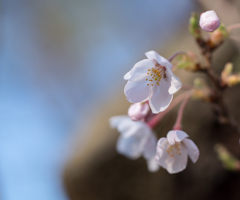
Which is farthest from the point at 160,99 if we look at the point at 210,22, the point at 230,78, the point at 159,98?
the point at 230,78

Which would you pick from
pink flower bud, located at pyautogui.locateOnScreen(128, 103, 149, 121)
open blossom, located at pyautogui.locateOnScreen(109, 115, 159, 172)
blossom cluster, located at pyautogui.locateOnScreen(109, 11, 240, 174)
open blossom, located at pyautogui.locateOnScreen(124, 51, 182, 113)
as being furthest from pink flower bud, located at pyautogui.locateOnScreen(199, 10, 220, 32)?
open blossom, located at pyautogui.locateOnScreen(109, 115, 159, 172)

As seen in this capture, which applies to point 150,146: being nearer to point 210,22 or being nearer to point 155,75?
point 155,75

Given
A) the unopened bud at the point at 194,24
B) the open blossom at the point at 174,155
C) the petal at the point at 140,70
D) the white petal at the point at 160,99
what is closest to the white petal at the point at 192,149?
the open blossom at the point at 174,155

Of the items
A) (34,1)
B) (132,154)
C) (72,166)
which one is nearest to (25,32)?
(34,1)

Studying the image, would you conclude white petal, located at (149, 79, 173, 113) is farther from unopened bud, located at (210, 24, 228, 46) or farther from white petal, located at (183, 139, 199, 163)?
unopened bud, located at (210, 24, 228, 46)

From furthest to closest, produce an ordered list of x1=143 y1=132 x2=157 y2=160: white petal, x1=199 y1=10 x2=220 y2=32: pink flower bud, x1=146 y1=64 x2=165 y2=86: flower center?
x1=143 y1=132 x2=157 y2=160: white petal < x1=146 y1=64 x2=165 y2=86: flower center < x1=199 y1=10 x2=220 y2=32: pink flower bud
